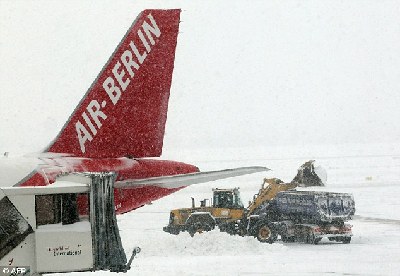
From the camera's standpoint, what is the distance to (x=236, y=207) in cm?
3139

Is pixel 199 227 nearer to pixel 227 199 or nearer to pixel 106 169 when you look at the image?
pixel 227 199

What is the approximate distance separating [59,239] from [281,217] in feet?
60.8

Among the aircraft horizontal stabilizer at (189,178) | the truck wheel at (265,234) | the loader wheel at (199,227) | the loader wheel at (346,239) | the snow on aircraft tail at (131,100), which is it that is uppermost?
the snow on aircraft tail at (131,100)

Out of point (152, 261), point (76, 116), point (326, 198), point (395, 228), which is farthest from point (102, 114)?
point (395, 228)

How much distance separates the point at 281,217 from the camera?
98.8 ft

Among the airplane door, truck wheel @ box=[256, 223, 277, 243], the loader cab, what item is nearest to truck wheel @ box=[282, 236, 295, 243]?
truck wheel @ box=[256, 223, 277, 243]

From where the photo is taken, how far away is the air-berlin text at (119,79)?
17.7 m

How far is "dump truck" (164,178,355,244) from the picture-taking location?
28.9 metres

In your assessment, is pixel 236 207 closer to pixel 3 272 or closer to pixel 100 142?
pixel 100 142

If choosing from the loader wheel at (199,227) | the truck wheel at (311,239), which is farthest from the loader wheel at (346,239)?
the loader wheel at (199,227)

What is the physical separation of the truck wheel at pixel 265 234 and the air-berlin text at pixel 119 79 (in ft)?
45.2

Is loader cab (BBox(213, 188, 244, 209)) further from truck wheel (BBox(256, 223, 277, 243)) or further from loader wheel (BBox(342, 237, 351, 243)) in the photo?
loader wheel (BBox(342, 237, 351, 243))

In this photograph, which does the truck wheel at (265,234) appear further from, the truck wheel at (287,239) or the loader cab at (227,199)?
the loader cab at (227,199)

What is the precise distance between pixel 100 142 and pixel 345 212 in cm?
A: 1462
